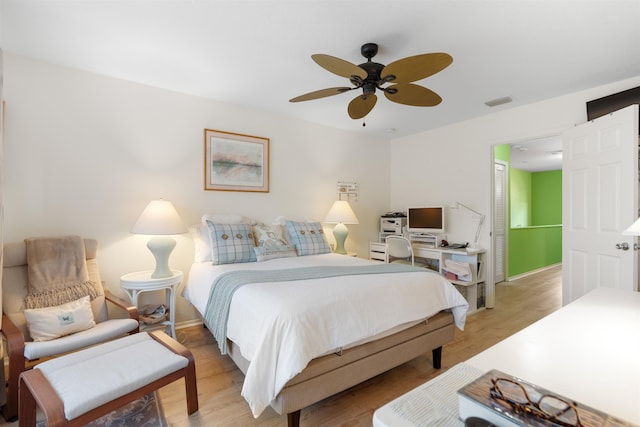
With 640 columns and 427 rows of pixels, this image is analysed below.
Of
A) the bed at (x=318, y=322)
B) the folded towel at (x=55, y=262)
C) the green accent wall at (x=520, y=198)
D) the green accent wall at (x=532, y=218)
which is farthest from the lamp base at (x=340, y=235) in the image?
the green accent wall at (x=520, y=198)

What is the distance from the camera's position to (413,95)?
2.08 metres

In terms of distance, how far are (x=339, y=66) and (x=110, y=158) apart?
2.31 meters

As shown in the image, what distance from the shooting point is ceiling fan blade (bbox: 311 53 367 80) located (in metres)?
1.67

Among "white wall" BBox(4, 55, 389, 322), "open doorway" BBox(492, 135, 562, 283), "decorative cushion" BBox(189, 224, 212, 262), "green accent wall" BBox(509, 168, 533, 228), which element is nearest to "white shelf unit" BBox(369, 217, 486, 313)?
"open doorway" BBox(492, 135, 562, 283)

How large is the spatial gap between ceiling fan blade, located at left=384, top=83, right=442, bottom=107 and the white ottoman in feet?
7.25

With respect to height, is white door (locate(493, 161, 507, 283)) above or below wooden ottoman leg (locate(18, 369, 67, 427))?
above

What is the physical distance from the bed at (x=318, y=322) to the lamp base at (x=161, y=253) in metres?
0.31

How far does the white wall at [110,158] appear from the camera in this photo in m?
A: 2.34

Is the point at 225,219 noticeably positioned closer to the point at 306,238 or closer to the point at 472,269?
the point at 306,238

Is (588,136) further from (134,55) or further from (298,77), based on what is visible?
(134,55)

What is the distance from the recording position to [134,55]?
7.59ft

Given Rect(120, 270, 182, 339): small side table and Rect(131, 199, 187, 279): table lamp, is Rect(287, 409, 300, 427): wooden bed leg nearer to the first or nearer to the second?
Rect(120, 270, 182, 339): small side table

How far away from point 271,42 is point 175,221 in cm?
172

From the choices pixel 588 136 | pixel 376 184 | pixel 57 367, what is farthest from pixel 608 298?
pixel 376 184
